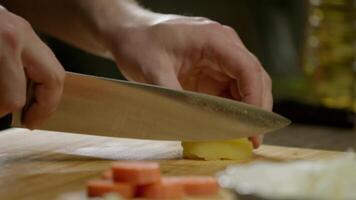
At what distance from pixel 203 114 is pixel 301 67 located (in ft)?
5.05

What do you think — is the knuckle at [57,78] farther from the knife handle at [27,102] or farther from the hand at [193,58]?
the hand at [193,58]

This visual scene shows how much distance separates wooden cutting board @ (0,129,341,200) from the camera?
116 cm

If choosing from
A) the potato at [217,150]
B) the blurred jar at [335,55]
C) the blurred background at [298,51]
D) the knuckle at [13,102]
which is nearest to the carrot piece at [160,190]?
the knuckle at [13,102]

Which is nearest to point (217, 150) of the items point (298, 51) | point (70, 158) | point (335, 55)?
point (70, 158)

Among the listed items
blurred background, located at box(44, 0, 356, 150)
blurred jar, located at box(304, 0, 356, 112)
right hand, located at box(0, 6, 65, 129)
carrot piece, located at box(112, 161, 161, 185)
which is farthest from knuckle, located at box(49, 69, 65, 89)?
blurred jar, located at box(304, 0, 356, 112)

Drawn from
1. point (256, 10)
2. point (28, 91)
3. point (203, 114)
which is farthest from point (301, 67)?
point (28, 91)

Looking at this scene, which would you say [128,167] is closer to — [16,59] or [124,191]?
[124,191]

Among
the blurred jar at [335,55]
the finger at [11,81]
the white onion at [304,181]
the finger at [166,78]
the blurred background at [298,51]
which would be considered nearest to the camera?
the white onion at [304,181]

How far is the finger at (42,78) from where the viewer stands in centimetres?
118

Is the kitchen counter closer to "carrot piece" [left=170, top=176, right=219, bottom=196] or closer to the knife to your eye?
the knife

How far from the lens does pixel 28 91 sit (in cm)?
123

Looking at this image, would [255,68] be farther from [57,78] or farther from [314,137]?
[314,137]

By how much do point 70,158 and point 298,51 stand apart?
1.64 m

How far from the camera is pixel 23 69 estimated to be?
1176 mm
